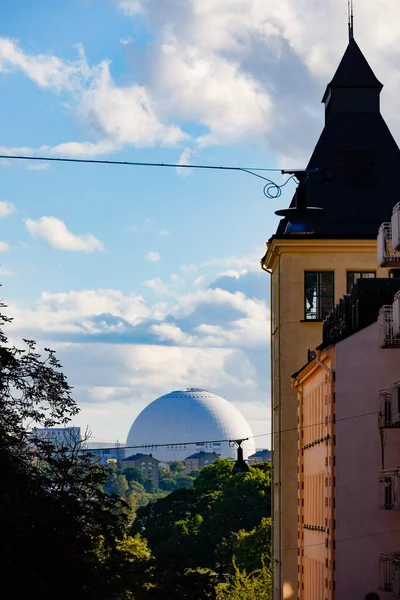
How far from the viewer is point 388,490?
41.9 meters

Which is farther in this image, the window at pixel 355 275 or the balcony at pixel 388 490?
the window at pixel 355 275

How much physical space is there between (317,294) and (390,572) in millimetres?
Result: 18707

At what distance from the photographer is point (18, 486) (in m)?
35.3

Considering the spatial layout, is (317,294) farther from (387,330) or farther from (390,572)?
(390,572)

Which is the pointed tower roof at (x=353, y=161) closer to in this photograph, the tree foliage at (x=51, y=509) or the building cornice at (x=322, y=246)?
the building cornice at (x=322, y=246)

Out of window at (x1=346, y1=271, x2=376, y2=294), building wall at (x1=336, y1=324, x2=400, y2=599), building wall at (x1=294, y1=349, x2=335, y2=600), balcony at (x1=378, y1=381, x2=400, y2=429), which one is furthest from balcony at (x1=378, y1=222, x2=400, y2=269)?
window at (x1=346, y1=271, x2=376, y2=294)

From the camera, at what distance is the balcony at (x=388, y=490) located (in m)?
40.7

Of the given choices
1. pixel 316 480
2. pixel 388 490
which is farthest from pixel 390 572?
pixel 316 480

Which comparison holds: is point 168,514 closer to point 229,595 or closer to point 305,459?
point 229,595

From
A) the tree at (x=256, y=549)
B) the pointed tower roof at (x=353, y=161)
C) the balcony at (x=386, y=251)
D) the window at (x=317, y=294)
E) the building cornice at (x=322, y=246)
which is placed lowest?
the tree at (x=256, y=549)

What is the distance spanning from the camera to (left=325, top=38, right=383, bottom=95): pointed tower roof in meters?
61.3

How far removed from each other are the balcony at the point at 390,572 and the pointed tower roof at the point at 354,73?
23.8 meters

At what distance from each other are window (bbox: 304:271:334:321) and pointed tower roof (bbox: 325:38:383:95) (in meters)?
7.43

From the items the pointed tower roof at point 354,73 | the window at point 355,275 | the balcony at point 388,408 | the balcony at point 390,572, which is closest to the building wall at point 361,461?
the balcony at point 390,572
